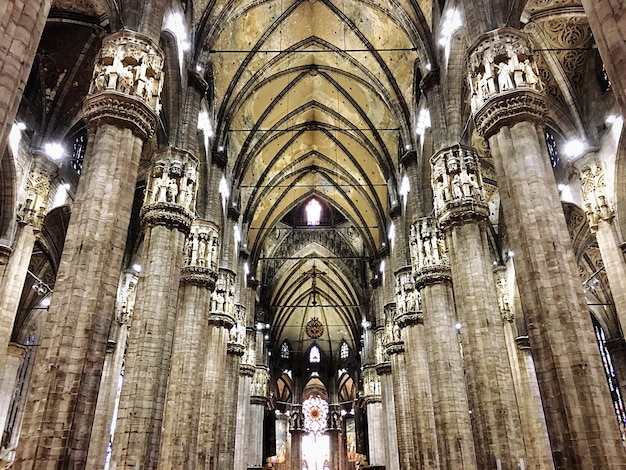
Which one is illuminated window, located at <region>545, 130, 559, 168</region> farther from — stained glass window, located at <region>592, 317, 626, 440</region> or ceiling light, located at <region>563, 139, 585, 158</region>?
stained glass window, located at <region>592, 317, 626, 440</region>

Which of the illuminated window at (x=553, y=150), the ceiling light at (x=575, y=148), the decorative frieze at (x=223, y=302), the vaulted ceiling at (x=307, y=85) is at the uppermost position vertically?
the vaulted ceiling at (x=307, y=85)

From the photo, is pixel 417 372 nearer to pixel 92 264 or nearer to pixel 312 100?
pixel 92 264

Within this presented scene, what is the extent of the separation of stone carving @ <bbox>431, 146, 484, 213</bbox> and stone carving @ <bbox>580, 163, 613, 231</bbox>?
348cm

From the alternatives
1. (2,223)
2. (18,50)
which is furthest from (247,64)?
(18,50)

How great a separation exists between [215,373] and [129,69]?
1353cm

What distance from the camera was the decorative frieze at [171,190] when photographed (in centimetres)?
1566

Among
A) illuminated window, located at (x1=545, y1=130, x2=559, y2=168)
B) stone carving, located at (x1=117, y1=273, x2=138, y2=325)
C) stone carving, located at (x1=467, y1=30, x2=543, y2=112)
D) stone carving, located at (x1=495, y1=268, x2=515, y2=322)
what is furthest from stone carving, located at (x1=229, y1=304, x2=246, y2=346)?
stone carving, located at (x1=467, y1=30, x2=543, y2=112)

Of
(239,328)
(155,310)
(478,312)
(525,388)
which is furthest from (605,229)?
(239,328)

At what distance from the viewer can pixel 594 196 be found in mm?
16453

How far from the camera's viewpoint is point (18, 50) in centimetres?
617

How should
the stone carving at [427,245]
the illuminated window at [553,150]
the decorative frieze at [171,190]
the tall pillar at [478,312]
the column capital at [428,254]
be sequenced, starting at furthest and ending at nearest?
the illuminated window at [553,150] < the stone carving at [427,245] < the column capital at [428,254] < the decorative frieze at [171,190] < the tall pillar at [478,312]

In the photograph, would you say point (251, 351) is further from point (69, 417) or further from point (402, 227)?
point (69, 417)

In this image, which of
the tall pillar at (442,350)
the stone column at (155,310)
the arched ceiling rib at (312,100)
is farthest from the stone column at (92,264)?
the tall pillar at (442,350)

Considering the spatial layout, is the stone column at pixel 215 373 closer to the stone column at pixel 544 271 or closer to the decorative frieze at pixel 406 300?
the decorative frieze at pixel 406 300
